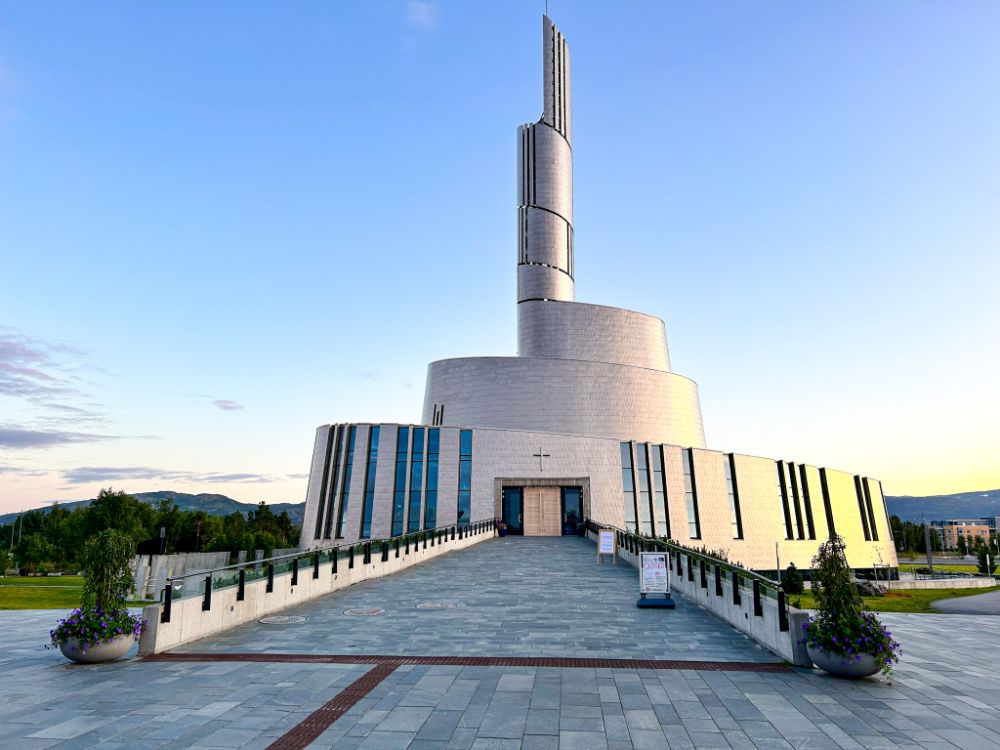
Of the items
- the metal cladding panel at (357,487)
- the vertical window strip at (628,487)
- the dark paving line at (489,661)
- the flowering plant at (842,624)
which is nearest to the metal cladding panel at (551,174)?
the vertical window strip at (628,487)

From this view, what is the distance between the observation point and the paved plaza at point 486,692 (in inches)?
311

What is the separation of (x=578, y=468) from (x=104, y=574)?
1702 inches

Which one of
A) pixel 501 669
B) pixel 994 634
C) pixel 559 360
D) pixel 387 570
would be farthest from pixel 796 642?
pixel 559 360

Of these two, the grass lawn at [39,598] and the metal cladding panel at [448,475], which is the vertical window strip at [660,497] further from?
the grass lawn at [39,598]

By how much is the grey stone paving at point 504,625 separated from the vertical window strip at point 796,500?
43.0 metres

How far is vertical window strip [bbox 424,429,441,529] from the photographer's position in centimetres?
5256

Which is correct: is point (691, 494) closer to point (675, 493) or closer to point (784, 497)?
point (675, 493)

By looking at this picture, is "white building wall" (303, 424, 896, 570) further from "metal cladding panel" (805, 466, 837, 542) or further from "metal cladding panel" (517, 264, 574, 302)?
"metal cladding panel" (517, 264, 574, 302)

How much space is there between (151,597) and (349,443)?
2331cm

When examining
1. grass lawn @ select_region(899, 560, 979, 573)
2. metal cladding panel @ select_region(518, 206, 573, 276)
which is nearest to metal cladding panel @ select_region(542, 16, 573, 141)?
metal cladding panel @ select_region(518, 206, 573, 276)

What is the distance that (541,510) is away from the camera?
5222 cm

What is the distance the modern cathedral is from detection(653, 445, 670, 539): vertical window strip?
114 millimetres

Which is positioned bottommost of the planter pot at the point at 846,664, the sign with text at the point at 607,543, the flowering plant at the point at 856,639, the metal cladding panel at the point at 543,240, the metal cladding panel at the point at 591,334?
the planter pot at the point at 846,664

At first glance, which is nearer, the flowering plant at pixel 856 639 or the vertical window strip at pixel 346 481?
the flowering plant at pixel 856 639
